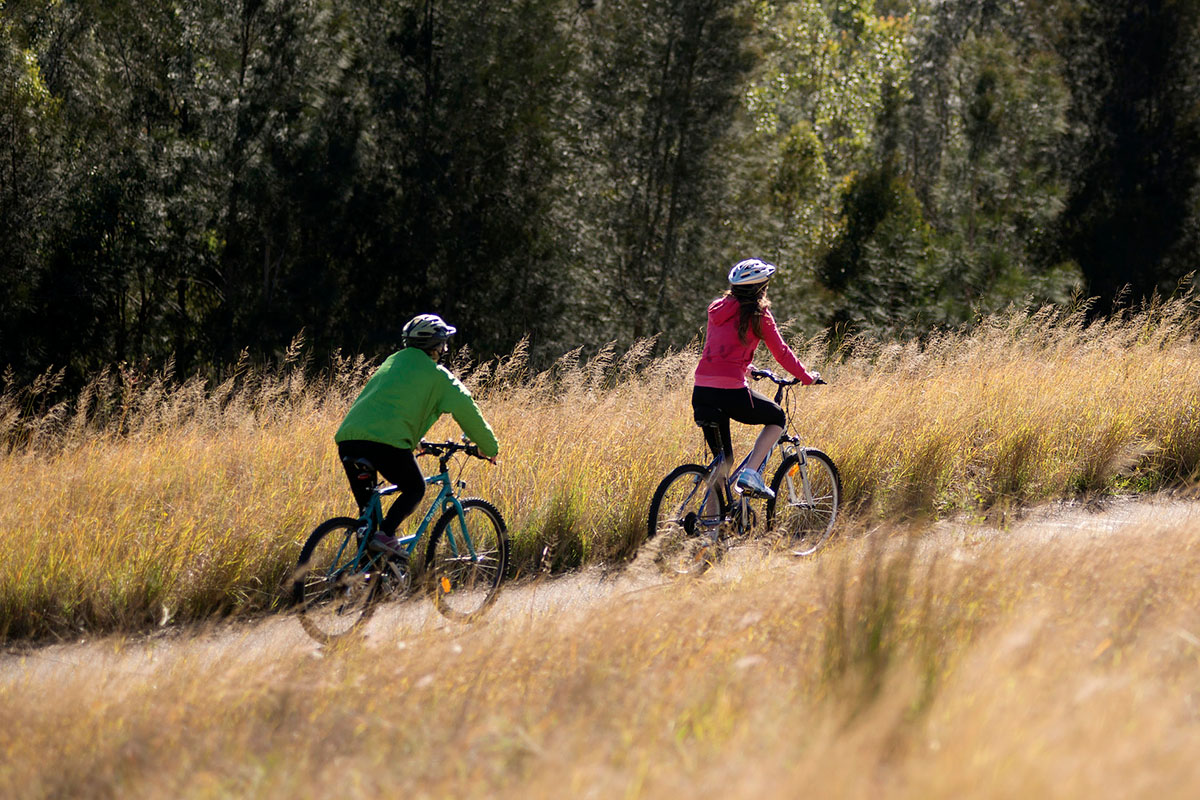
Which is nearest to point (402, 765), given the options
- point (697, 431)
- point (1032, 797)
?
point (1032, 797)

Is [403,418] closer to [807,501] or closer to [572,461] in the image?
Result: [572,461]

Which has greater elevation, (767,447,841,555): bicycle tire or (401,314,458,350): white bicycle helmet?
(401,314,458,350): white bicycle helmet

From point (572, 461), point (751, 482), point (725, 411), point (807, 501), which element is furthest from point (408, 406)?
point (807, 501)

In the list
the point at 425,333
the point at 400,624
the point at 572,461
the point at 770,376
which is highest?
the point at 425,333

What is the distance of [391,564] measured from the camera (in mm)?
6043

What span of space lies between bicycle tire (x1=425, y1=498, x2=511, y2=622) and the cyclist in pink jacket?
154cm

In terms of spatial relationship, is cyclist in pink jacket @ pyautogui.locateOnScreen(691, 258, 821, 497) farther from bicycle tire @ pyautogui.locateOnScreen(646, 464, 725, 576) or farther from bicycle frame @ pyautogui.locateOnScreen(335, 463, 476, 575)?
bicycle frame @ pyautogui.locateOnScreen(335, 463, 476, 575)

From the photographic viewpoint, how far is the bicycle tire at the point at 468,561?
6324 mm

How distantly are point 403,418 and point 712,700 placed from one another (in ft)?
9.55

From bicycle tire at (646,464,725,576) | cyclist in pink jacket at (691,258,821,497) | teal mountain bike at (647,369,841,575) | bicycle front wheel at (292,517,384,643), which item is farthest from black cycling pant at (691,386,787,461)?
bicycle front wheel at (292,517,384,643)

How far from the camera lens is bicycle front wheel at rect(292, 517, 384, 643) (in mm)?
5789

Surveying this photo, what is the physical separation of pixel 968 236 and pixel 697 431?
86.6ft

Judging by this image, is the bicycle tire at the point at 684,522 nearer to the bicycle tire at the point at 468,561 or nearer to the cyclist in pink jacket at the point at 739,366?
the cyclist in pink jacket at the point at 739,366

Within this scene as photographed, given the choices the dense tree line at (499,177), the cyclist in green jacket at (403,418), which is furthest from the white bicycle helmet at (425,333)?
the dense tree line at (499,177)
